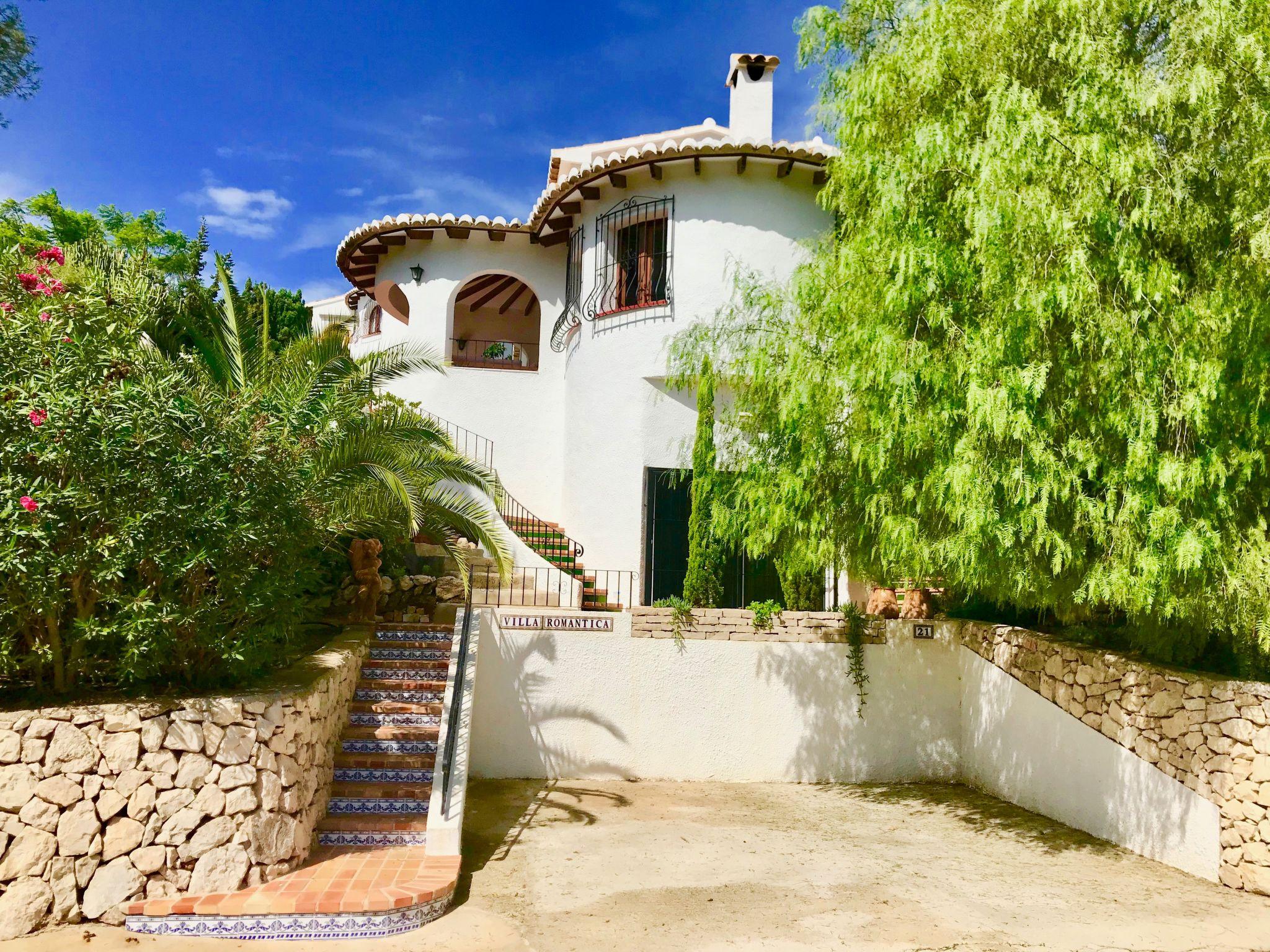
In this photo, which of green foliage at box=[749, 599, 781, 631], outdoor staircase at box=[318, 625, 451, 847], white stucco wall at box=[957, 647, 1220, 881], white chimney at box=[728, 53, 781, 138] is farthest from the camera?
white chimney at box=[728, 53, 781, 138]

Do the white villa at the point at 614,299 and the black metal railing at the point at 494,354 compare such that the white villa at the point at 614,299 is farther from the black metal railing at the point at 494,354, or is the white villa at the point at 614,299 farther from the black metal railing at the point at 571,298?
the black metal railing at the point at 494,354

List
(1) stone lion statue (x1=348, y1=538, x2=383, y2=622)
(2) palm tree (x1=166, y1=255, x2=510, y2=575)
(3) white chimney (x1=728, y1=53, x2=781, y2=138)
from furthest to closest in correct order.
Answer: (3) white chimney (x1=728, y1=53, x2=781, y2=138) → (1) stone lion statue (x1=348, y1=538, x2=383, y2=622) → (2) palm tree (x1=166, y1=255, x2=510, y2=575)

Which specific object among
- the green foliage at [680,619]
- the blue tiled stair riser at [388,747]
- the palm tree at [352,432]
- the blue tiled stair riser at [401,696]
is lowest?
the blue tiled stair riser at [388,747]

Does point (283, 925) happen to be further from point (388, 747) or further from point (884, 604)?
point (884, 604)

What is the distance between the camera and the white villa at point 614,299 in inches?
510

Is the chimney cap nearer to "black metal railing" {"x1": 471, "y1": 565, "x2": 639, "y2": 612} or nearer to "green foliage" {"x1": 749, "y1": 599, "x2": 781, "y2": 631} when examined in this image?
"black metal railing" {"x1": 471, "y1": 565, "x2": 639, "y2": 612}

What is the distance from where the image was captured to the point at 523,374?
16062 millimetres

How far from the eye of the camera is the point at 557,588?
496 inches

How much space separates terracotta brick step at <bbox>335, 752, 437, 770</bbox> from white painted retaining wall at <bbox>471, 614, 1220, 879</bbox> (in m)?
2.09

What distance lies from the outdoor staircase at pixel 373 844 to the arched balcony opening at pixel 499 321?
31.5 feet

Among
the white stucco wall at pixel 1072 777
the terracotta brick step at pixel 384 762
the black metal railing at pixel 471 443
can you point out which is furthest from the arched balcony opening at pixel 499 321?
the white stucco wall at pixel 1072 777

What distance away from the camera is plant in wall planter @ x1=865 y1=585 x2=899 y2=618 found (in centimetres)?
1169

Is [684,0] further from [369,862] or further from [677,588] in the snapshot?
[369,862]

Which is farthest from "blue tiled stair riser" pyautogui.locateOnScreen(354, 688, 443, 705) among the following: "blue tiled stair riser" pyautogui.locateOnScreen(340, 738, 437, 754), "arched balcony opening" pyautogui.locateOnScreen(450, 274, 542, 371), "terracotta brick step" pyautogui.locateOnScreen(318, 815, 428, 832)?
"arched balcony opening" pyautogui.locateOnScreen(450, 274, 542, 371)
